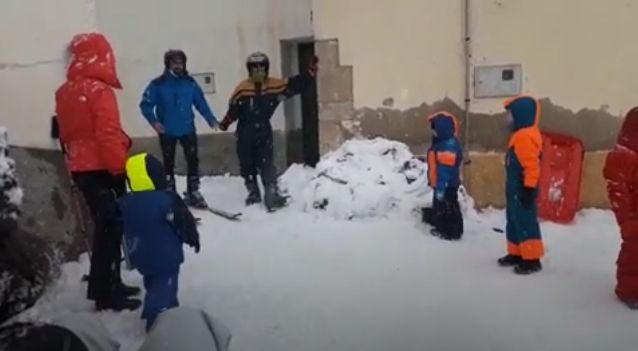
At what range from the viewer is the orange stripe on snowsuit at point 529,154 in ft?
17.2

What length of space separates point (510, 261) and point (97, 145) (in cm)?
289

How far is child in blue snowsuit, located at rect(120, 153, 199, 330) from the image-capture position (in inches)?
169

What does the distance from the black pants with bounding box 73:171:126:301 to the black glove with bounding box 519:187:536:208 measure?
2.63 m

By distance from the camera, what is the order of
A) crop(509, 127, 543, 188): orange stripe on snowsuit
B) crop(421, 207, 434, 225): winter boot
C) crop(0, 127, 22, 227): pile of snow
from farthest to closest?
crop(421, 207, 434, 225): winter boot < crop(509, 127, 543, 188): orange stripe on snowsuit < crop(0, 127, 22, 227): pile of snow

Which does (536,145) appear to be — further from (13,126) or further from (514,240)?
(13,126)

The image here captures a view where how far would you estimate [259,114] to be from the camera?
755cm

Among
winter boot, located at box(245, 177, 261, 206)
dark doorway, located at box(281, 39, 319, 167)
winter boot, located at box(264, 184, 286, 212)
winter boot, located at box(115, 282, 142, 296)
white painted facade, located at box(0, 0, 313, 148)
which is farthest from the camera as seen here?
dark doorway, located at box(281, 39, 319, 167)

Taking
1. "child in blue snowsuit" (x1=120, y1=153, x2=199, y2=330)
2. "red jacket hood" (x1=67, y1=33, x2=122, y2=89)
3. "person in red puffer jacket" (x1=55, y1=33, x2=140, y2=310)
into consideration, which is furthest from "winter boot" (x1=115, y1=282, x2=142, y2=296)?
"red jacket hood" (x1=67, y1=33, x2=122, y2=89)

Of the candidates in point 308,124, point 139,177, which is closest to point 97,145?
point 139,177

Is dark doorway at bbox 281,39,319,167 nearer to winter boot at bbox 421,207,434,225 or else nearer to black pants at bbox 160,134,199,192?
black pants at bbox 160,134,199,192

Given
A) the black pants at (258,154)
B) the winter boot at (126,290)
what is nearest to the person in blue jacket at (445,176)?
the black pants at (258,154)

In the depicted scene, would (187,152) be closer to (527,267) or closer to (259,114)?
(259,114)

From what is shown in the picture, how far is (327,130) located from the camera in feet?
25.1

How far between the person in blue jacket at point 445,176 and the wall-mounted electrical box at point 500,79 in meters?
1.06
